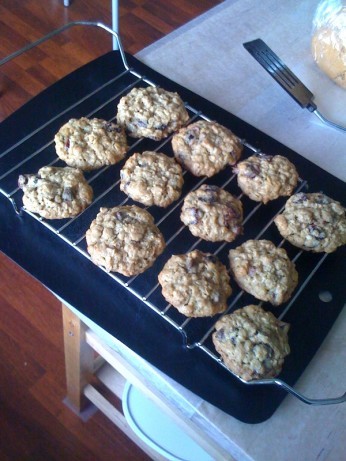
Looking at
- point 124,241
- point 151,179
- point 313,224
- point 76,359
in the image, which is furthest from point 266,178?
point 76,359

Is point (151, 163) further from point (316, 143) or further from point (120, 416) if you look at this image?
point (120, 416)

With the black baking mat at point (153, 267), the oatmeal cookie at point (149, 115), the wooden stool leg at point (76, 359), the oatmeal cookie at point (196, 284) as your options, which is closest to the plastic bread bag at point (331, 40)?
the black baking mat at point (153, 267)

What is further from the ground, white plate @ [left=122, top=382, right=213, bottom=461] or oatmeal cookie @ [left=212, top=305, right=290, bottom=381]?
oatmeal cookie @ [left=212, top=305, right=290, bottom=381]

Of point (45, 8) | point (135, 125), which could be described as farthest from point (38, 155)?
point (45, 8)

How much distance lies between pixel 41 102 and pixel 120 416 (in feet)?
3.10

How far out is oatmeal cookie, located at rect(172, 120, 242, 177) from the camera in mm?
1190

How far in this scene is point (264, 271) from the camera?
1027 mm

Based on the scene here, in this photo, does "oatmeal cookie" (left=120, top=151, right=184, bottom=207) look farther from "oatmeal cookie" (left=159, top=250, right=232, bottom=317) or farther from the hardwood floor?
the hardwood floor

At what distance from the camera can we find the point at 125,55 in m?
1.41

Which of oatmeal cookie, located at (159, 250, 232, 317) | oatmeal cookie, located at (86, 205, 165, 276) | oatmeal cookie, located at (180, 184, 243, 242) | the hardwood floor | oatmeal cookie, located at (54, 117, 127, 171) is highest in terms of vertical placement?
oatmeal cookie, located at (54, 117, 127, 171)

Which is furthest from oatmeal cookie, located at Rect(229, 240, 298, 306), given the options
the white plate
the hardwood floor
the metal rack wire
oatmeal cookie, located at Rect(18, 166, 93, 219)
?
the hardwood floor

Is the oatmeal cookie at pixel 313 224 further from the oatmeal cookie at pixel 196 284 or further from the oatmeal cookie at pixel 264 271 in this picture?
the oatmeal cookie at pixel 196 284

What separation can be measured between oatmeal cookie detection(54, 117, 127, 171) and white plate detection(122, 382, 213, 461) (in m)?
0.62

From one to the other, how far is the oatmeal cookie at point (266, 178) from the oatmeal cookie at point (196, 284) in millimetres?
226
